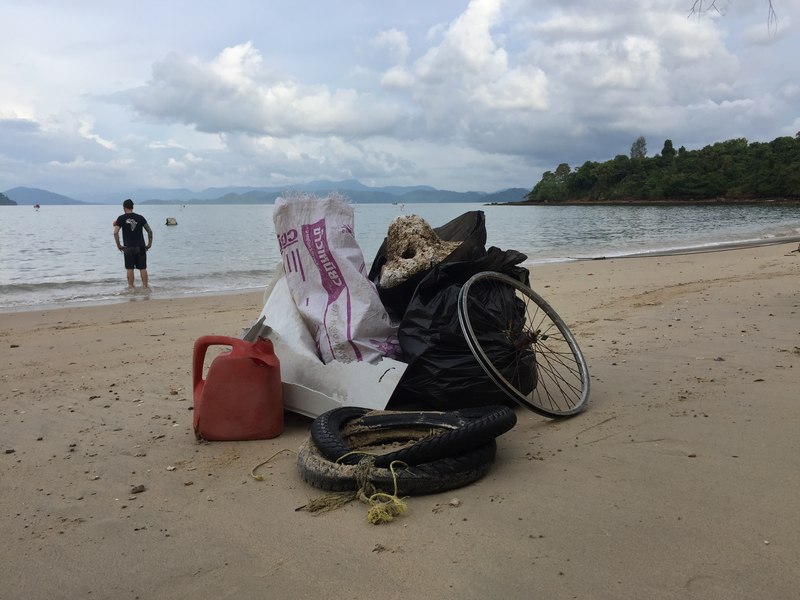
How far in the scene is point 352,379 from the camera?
3221 mm

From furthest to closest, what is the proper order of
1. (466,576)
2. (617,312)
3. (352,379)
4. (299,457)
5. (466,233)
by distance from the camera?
1. (617,312)
2. (466,233)
3. (352,379)
4. (299,457)
5. (466,576)

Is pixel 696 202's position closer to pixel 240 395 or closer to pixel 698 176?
pixel 698 176

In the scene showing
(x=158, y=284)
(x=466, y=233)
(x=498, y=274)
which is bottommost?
(x=158, y=284)

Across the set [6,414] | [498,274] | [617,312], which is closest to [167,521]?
[6,414]

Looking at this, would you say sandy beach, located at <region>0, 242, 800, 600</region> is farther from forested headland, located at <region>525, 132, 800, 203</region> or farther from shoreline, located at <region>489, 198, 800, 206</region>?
forested headland, located at <region>525, 132, 800, 203</region>

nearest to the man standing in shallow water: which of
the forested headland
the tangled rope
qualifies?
the tangled rope

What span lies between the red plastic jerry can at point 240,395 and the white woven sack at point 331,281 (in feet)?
1.50

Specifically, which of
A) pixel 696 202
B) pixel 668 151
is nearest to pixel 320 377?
pixel 696 202

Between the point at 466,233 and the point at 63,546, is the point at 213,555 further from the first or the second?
the point at 466,233

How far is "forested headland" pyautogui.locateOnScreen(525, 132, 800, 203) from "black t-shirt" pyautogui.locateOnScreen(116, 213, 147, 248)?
8226 cm

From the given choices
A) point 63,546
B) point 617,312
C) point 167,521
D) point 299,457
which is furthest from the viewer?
point 617,312

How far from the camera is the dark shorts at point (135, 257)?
11.1 m

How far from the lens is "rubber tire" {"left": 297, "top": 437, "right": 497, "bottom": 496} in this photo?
89.4 inches

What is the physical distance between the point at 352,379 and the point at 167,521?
1.27 m
